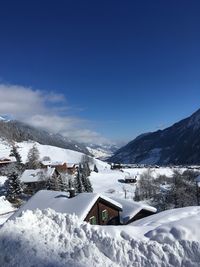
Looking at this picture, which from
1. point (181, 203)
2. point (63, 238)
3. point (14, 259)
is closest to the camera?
point (14, 259)

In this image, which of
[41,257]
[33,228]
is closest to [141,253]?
[41,257]

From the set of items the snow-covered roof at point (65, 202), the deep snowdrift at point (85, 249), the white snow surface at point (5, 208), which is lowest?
the white snow surface at point (5, 208)

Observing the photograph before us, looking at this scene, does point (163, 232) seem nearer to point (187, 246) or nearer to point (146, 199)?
point (187, 246)

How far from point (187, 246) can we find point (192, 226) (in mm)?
1710

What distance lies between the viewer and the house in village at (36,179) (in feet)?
283

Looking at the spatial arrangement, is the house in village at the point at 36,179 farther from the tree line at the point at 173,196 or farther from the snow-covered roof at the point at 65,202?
the snow-covered roof at the point at 65,202

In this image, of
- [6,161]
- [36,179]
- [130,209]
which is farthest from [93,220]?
[6,161]

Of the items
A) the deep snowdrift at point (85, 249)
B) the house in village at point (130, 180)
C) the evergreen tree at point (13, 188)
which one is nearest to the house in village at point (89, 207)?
the deep snowdrift at point (85, 249)

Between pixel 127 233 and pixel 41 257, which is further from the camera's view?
pixel 127 233

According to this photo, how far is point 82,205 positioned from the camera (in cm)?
2997

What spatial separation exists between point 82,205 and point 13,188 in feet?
156

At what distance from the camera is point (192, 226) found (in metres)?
14.8

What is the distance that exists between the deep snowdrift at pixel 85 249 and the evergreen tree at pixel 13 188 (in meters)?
61.3

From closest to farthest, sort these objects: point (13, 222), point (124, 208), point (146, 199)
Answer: point (13, 222)
point (124, 208)
point (146, 199)
